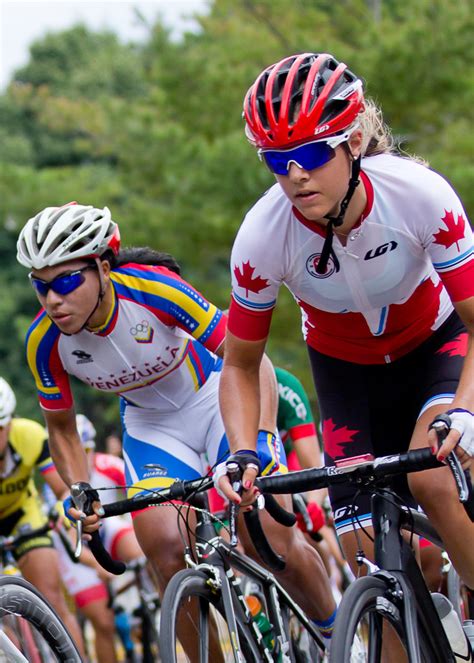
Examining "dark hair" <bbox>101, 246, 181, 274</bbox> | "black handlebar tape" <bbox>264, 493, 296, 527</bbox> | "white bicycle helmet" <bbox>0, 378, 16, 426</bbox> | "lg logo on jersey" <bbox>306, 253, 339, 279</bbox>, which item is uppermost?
"white bicycle helmet" <bbox>0, 378, 16, 426</bbox>

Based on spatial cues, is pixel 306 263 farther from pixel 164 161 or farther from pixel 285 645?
pixel 164 161

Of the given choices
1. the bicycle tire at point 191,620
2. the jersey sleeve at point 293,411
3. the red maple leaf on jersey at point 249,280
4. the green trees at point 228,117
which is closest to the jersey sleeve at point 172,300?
the red maple leaf on jersey at point 249,280

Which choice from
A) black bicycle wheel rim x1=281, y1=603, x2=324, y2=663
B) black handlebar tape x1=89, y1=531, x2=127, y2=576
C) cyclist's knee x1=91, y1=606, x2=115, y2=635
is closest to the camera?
black handlebar tape x1=89, y1=531, x2=127, y2=576

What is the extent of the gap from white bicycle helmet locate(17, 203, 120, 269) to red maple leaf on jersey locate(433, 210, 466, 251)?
2.07 meters

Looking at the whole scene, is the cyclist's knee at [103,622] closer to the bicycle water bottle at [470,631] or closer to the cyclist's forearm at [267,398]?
the cyclist's forearm at [267,398]

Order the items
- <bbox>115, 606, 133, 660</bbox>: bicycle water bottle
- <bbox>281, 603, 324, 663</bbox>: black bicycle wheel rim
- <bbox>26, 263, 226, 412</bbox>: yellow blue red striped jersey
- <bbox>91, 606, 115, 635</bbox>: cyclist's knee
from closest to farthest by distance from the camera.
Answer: <bbox>281, 603, 324, 663</bbox>: black bicycle wheel rim, <bbox>26, 263, 226, 412</bbox>: yellow blue red striped jersey, <bbox>91, 606, 115, 635</bbox>: cyclist's knee, <bbox>115, 606, 133, 660</bbox>: bicycle water bottle

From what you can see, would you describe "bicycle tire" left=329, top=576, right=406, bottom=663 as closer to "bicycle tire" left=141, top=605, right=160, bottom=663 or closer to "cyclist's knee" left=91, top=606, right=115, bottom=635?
"cyclist's knee" left=91, top=606, right=115, bottom=635

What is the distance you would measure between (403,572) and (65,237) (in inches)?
95.8

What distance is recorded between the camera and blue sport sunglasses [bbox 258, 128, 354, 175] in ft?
13.4

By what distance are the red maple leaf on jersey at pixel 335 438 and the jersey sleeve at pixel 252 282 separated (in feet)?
1.71

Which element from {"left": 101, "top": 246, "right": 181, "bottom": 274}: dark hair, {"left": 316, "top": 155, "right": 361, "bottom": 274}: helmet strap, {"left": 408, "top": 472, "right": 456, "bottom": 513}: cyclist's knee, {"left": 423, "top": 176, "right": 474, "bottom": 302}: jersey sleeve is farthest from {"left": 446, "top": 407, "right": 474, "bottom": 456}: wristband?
{"left": 101, "top": 246, "right": 181, "bottom": 274}: dark hair

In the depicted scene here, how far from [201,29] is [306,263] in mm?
21813

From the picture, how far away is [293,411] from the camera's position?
8.08m

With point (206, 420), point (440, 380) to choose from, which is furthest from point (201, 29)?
point (440, 380)
